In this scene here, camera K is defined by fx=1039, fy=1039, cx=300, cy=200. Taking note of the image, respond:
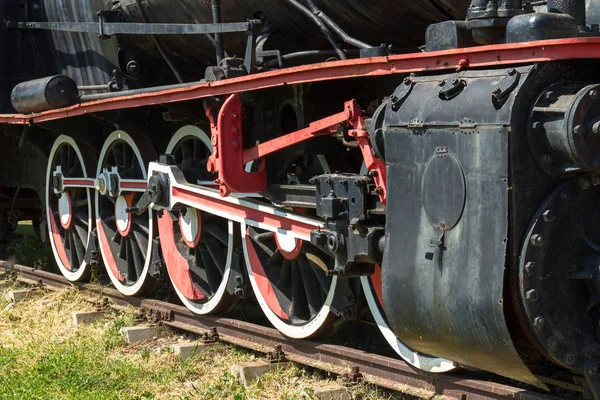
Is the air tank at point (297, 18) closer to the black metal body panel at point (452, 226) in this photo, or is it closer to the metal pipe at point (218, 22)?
the metal pipe at point (218, 22)

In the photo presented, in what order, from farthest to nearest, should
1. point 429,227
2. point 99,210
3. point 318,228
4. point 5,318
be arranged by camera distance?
1. point 99,210
2. point 5,318
3. point 318,228
4. point 429,227

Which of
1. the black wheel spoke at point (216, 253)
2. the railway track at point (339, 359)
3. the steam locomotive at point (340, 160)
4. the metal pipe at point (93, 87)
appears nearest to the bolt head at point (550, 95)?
the steam locomotive at point (340, 160)

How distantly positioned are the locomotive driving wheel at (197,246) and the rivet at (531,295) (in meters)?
3.18

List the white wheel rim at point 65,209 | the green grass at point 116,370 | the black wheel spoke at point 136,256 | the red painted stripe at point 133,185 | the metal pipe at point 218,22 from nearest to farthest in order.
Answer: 1. the green grass at point 116,370
2. the metal pipe at point 218,22
3. the red painted stripe at point 133,185
4. the black wheel spoke at point 136,256
5. the white wheel rim at point 65,209

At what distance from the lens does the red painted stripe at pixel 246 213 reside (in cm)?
564

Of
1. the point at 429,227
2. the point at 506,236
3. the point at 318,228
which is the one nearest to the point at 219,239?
the point at 318,228

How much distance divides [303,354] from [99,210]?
3.10 meters

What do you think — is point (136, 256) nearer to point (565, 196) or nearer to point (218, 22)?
point (218, 22)

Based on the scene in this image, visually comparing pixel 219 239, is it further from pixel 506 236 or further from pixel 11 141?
pixel 11 141

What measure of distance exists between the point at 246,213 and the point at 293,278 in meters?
0.48

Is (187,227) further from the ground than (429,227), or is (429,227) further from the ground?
(429,227)

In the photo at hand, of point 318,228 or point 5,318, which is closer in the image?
point 318,228

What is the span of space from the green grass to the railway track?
0.09 m

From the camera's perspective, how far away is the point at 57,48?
8930mm
